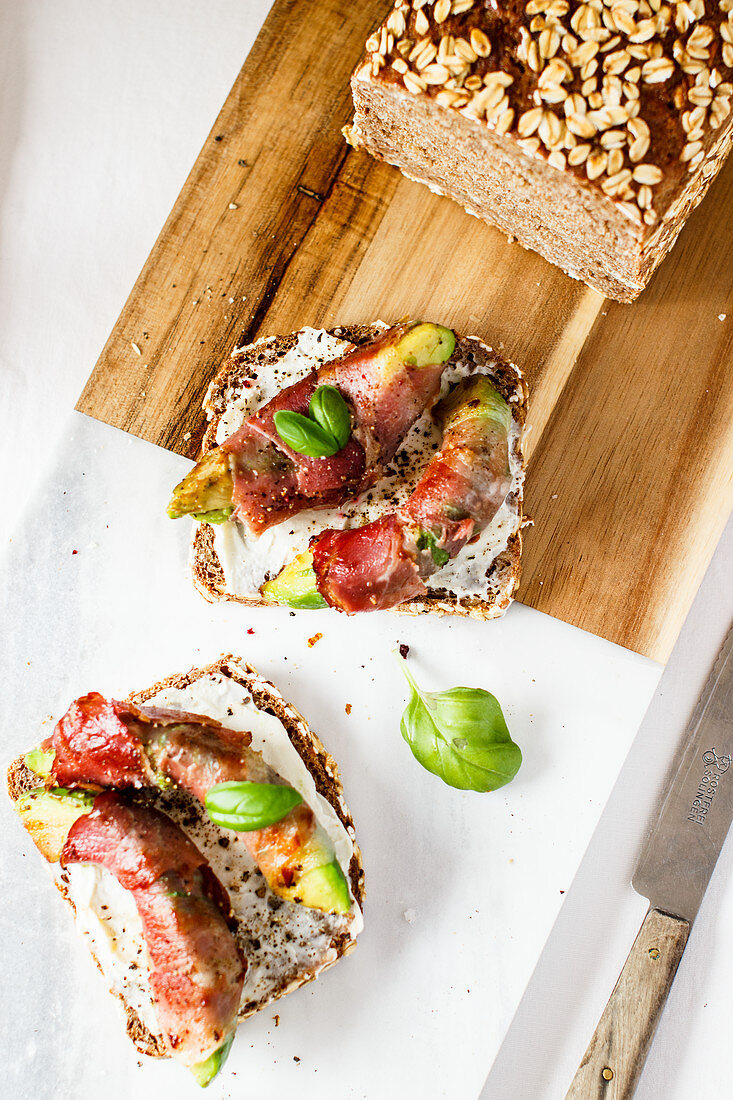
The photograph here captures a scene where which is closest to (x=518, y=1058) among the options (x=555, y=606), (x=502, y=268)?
(x=555, y=606)

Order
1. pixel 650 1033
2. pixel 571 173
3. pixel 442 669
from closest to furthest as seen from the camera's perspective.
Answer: pixel 571 173, pixel 650 1033, pixel 442 669

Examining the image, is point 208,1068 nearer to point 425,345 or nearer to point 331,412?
point 331,412

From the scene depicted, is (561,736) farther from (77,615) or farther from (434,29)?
(434,29)

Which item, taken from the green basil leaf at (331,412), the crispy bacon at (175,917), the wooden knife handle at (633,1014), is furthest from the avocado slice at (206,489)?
the wooden knife handle at (633,1014)

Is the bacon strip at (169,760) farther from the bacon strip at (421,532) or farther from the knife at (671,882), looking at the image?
the knife at (671,882)

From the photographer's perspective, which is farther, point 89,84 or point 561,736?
point 89,84

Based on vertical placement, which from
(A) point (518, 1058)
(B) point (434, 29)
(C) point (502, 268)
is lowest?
(A) point (518, 1058)

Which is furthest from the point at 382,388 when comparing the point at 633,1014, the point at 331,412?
the point at 633,1014
